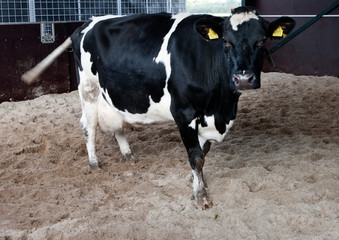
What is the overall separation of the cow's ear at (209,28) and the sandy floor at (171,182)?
125cm

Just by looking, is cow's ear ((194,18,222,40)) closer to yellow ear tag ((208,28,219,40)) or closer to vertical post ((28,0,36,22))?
yellow ear tag ((208,28,219,40))

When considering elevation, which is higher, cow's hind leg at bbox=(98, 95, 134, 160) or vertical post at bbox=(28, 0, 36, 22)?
vertical post at bbox=(28, 0, 36, 22)

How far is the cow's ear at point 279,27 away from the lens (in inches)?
141

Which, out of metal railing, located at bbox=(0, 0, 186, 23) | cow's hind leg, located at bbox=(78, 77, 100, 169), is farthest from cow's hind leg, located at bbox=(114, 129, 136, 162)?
metal railing, located at bbox=(0, 0, 186, 23)

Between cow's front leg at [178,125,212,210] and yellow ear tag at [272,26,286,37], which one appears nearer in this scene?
yellow ear tag at [272,26,286,37]

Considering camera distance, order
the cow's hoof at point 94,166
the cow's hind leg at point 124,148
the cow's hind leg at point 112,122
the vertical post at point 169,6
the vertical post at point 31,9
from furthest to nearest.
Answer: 1. the vertical post at point 169,6
2. the vertical post at point 31,9
3. the cow's hind leg at point 124,148
4. the cow's hind leg at point 112,122
5. the cow's hoof at point 94,166

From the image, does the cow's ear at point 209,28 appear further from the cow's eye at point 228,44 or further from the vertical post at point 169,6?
the vertical post at point 169,6

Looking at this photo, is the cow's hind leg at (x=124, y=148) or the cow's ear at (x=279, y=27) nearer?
the cow's ear at (x=279, y=27)

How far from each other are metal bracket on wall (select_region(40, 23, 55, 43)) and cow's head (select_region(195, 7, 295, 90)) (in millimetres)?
5254

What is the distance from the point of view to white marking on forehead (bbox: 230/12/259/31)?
3.45 m

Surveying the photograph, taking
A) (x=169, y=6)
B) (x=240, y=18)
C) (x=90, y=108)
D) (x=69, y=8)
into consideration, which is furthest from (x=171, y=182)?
(x=169, y=6)

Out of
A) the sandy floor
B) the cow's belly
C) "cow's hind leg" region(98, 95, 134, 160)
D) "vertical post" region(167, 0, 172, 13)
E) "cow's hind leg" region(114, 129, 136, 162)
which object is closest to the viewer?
the sandy floor

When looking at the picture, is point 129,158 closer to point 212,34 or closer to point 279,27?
point 212,34

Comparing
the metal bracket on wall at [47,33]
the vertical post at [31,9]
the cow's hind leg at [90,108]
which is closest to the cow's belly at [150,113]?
the cow's hind leg at [90,108]
